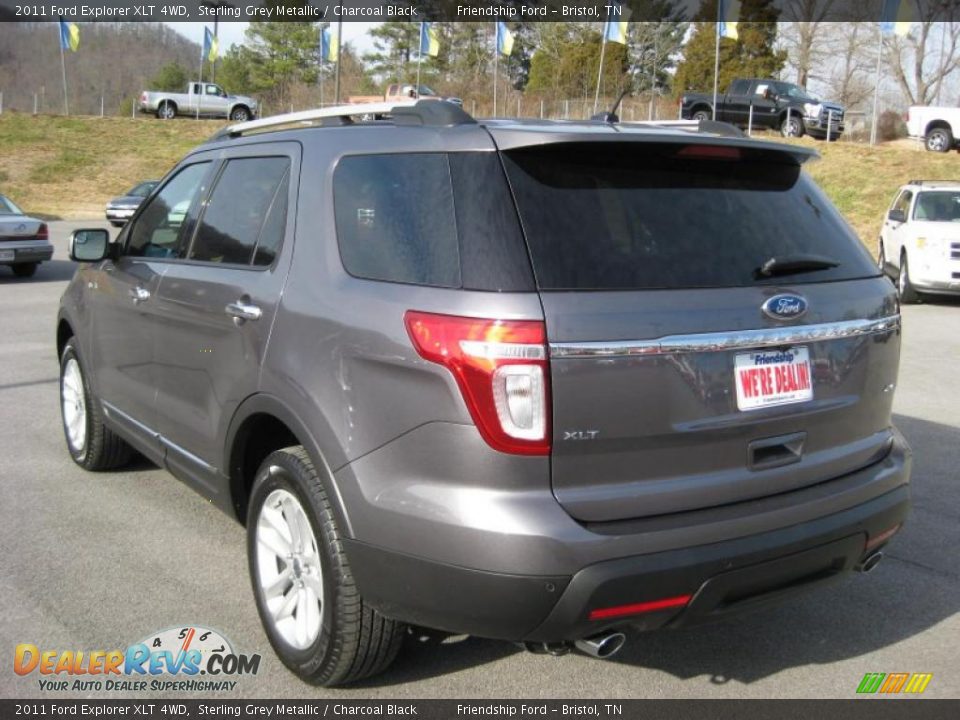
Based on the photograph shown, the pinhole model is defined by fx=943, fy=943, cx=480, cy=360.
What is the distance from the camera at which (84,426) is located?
560cm

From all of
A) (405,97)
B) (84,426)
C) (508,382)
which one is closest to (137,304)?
(84,426)

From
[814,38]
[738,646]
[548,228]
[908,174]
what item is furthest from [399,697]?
[814,38]

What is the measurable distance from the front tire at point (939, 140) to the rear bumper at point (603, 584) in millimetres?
30454

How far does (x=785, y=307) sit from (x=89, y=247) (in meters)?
3.75

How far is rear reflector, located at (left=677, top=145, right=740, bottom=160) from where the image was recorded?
118 inches

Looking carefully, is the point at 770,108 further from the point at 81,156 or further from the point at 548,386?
the point at 548,386

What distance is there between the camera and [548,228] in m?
2.73

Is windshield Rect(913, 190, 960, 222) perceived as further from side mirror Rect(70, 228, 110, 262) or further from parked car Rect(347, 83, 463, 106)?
side mirror Rect(70, 228, 110, 262)

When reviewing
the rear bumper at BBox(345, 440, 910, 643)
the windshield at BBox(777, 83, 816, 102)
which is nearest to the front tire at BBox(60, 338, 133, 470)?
the rear bumper at BBox(345, 440, 910, 643)

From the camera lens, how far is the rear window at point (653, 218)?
2.73m

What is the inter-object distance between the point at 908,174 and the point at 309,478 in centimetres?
2990

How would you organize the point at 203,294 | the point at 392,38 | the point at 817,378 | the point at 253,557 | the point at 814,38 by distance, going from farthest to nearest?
Answer: 1. the point at 392,38
2. the point at 814,38
3. the point at 203,294
4. the point at 253,557
5. the point at 817,378

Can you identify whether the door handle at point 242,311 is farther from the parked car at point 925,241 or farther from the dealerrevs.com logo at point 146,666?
the parked car at point 925,241

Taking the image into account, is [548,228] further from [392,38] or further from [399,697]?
[392,38]
